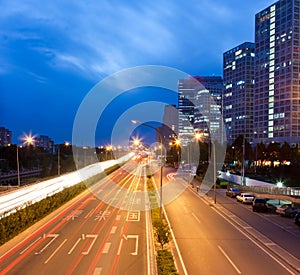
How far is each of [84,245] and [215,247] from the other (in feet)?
27.5

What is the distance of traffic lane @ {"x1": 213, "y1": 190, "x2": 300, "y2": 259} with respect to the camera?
825 inches

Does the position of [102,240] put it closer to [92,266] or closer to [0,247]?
[92,266]

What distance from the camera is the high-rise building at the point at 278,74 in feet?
394

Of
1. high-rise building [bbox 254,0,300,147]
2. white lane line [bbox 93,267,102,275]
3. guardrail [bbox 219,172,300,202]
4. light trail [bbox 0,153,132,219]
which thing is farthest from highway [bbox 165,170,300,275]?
high-rise building [bbox 254,0,300,147]

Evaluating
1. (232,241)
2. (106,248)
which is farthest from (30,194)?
(232,241)

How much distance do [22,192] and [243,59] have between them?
164 m

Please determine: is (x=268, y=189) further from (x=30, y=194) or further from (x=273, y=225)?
(x=30, y=194)

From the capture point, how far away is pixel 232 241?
2114 cm

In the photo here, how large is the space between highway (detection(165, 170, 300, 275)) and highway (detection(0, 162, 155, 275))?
2.60 meters

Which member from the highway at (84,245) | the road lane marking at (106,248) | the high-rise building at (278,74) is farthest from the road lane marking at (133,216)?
the high-rise building at (278,74)

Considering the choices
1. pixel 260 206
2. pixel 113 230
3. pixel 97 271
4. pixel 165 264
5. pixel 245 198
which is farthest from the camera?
pixel 245 198

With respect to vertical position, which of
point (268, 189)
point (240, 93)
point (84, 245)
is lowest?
point (84, 245)

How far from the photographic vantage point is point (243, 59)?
559 ft

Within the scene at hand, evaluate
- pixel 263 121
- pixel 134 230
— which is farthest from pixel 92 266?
pixel 263 121
